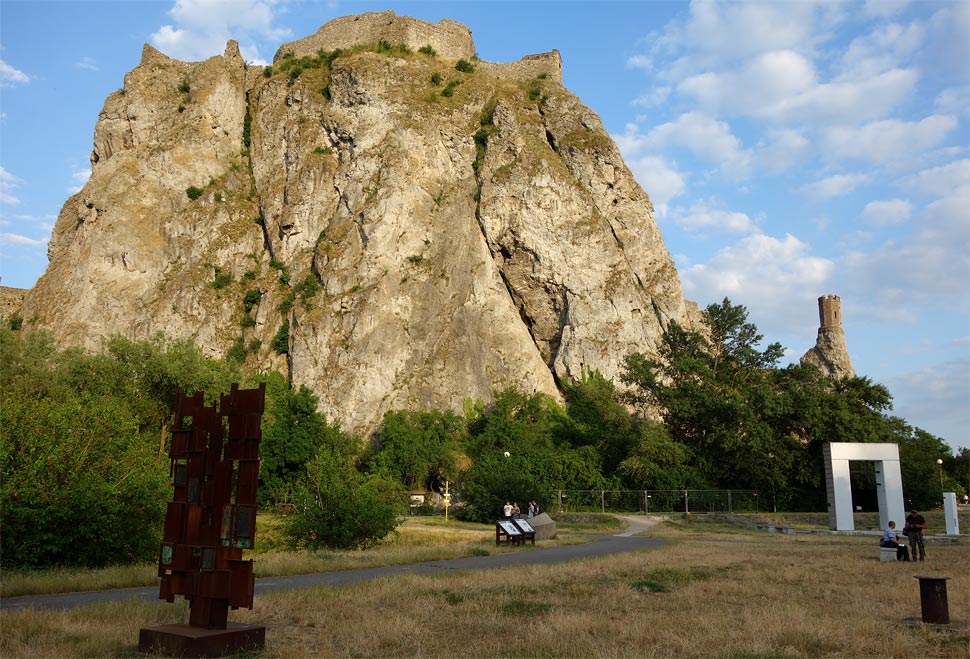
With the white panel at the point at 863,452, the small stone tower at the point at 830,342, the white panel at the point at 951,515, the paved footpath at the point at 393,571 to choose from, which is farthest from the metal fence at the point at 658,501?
the small stone tower at the point at 830,342

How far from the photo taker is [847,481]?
89.8 feet

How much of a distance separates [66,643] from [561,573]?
8.48m

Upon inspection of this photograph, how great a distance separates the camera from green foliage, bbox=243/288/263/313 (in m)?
56.0

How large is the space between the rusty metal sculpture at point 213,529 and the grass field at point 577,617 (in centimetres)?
45

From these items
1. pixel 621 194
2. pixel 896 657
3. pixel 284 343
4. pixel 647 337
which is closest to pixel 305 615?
pixel 896 657

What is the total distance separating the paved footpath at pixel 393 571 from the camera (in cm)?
999

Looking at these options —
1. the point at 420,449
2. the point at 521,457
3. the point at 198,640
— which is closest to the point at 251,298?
the point at 420,449

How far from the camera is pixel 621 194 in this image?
61562 millimetres

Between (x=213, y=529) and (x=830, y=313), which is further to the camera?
(x=830, y=313)

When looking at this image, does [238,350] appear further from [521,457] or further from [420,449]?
[521,457]

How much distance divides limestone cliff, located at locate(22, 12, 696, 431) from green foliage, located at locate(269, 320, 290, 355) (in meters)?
0.11

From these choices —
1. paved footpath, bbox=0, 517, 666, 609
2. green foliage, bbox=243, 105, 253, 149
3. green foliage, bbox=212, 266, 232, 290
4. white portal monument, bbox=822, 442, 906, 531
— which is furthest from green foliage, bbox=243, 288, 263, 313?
white portal monument, bbox=822, 442, 906, 531

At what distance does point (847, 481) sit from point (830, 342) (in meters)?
66.6

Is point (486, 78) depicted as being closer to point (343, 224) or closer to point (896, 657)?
point (343, 224)
